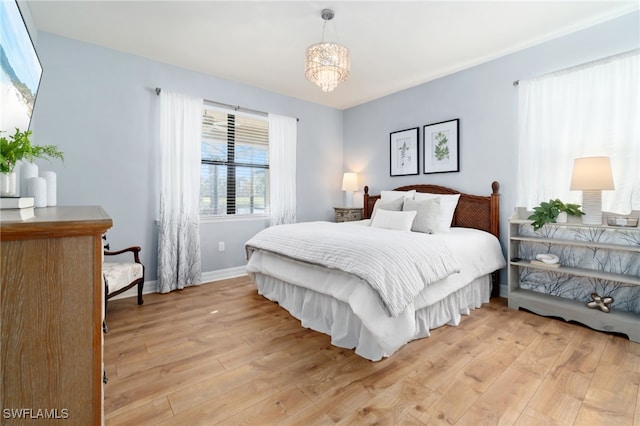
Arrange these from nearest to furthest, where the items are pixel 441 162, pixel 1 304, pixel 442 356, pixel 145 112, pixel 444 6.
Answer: pixel 1 304 → pixel 442 356 → pixel 444 6 → pixel 145 112 → pixel 441 162

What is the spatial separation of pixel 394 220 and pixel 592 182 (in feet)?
5.44

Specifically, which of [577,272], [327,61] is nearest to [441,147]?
[577,272]

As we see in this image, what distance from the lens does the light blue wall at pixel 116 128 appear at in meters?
2.90

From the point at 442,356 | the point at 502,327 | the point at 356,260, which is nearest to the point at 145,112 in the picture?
the point at 356,260

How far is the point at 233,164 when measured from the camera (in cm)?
406

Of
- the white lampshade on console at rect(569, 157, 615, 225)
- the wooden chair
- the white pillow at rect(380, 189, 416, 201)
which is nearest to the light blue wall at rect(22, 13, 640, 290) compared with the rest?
the white pillow at rect(380, 189, 416, 201)

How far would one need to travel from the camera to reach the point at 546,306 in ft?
8.83

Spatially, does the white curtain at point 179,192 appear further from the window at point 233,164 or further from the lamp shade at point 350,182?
the lamp shade at point 350,182

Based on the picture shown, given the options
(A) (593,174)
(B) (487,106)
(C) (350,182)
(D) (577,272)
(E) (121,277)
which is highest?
(B) (487,106)

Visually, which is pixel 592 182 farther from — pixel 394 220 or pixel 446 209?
pixel 394 220

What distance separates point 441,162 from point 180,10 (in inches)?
128

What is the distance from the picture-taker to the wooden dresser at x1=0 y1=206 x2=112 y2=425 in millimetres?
776

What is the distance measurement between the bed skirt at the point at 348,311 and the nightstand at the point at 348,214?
187cm

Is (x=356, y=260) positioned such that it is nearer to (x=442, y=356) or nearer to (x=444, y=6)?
(x=442, y=356)
